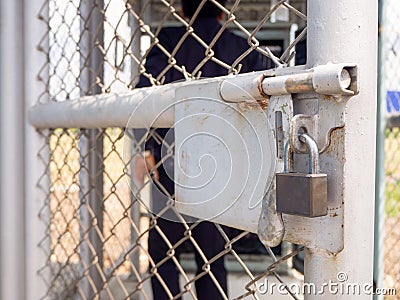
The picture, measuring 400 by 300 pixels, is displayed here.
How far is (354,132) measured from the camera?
0.58m

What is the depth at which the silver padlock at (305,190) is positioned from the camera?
0.55 m

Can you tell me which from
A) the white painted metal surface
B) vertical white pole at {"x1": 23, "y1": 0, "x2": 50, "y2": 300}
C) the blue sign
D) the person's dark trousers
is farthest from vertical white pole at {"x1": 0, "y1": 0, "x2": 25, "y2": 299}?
the blue sign

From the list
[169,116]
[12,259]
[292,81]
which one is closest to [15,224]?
[12,259]

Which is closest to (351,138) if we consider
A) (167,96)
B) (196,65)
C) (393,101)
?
(167,96)

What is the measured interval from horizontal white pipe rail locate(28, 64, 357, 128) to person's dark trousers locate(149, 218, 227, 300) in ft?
2.54

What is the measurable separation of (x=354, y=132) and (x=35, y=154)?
109cm

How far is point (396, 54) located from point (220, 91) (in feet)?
5.74

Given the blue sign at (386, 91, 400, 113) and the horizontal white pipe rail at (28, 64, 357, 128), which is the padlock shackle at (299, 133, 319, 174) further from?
the blue sign at (386, 91, 400, 113)

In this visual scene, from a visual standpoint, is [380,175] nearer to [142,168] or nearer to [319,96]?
[142,168]

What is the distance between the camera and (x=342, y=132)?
0.58 meters

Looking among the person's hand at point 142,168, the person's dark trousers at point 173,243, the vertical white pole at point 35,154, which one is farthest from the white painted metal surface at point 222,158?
the person's dark trousers at point 173,243

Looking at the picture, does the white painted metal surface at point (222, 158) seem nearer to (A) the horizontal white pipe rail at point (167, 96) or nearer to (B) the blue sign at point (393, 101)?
(A) the horizontal white pipe rail at point (167, 96)

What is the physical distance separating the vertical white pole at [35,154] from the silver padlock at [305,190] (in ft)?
3.39

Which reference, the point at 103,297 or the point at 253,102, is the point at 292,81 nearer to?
the point at 253,102
